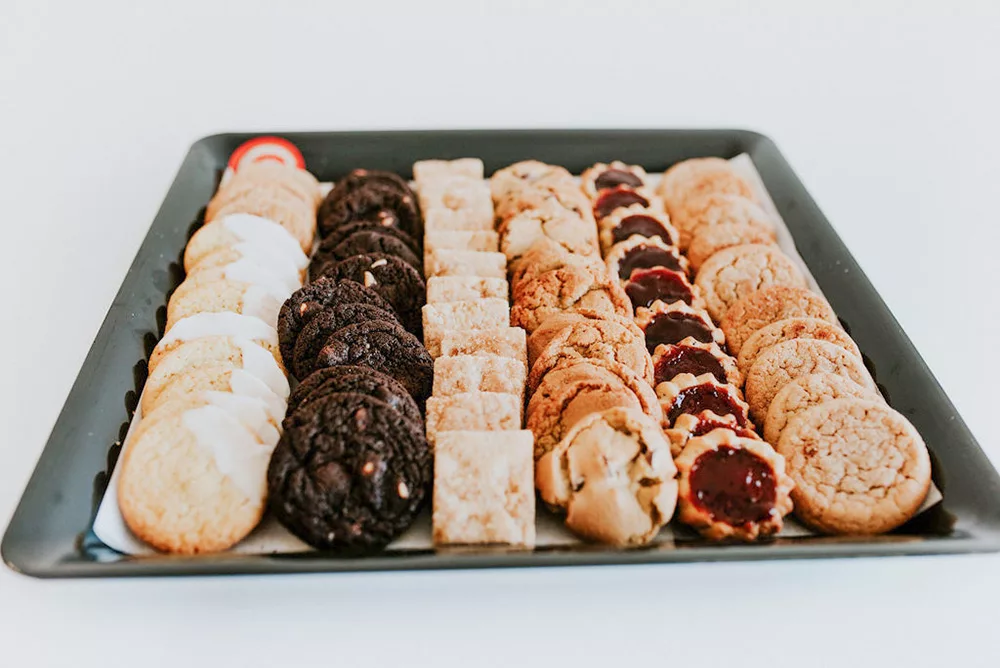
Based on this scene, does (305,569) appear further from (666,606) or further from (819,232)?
(819,232)

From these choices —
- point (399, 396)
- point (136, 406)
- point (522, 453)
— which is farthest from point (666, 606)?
point (136, 406)

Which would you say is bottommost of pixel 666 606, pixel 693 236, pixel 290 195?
pixel 666 606

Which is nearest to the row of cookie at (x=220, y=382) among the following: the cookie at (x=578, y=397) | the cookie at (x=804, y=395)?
the cookie at (x=578, y=397)

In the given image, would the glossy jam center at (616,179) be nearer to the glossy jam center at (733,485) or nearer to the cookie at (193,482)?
the glossy jam center at (733,485)

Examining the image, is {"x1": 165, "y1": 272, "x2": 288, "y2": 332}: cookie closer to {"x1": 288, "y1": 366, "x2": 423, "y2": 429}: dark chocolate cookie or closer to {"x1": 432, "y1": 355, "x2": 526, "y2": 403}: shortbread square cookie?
{"x1": 288, "y1": 366, "x2": 423, "y2": 429}: dark chocolate cookie

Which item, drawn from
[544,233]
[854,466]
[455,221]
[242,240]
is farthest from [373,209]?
[854,466]
